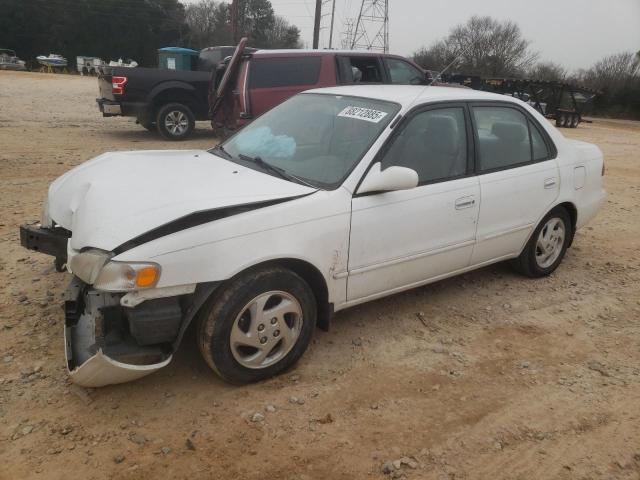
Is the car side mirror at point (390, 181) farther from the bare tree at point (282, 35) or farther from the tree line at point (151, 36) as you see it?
the bare tree at point (282, 35)

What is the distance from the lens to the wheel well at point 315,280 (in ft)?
9.55

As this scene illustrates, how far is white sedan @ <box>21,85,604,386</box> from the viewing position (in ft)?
8.48

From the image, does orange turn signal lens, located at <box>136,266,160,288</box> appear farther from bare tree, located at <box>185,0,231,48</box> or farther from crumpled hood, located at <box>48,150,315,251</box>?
bare tree, located at <box>185,0,231,48</box>

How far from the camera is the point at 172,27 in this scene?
53938mm

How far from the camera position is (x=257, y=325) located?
2.87 m

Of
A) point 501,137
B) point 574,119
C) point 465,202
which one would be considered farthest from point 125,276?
point 574,119

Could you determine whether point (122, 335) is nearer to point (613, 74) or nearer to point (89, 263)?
point (89, 263)

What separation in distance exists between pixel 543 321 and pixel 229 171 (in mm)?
2535

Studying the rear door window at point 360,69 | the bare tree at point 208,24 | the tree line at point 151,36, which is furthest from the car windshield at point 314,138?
the bare tree at point 208,24

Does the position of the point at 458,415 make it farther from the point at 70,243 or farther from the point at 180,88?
the point at 180,88

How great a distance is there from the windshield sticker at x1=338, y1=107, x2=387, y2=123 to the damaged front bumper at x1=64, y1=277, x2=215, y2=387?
1.59 m

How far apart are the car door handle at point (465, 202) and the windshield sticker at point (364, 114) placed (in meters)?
0.79

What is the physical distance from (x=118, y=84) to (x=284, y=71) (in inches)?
152

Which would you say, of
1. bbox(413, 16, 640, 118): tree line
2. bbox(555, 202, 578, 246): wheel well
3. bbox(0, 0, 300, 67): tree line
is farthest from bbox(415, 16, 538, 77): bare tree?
bbox(555, 202, 578, 246): wheel well
